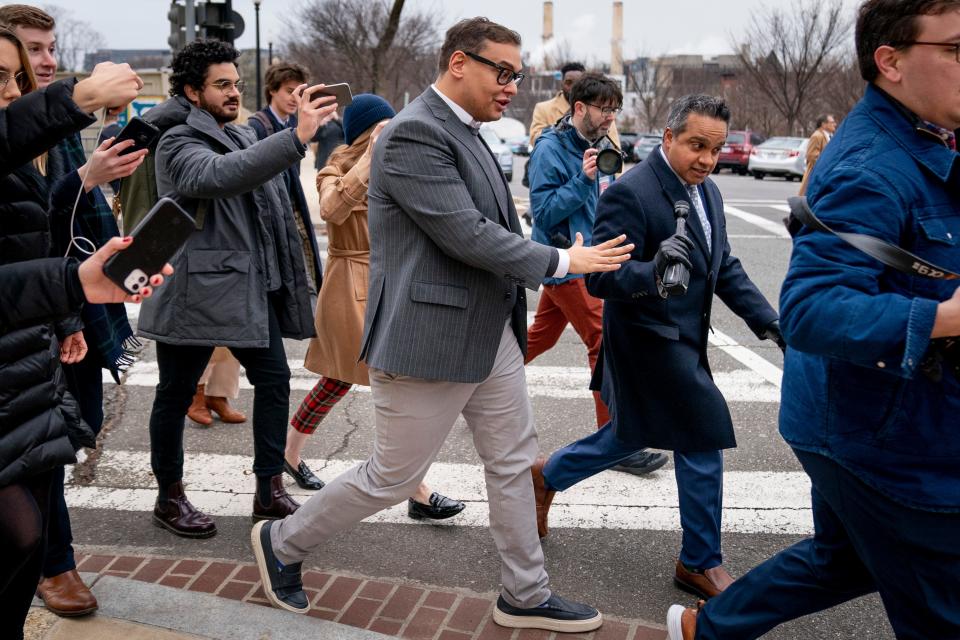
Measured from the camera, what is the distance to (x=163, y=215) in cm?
220

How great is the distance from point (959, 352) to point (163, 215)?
1755 millimetres

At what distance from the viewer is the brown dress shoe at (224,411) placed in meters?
5.71

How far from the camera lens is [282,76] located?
5.63 metres

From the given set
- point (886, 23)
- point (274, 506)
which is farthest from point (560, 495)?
point (886, 23)

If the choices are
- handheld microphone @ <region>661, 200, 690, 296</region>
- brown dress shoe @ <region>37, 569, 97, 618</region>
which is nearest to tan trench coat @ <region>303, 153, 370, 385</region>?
brown dress shoe @ <region>37, 569, 97, 618</region>

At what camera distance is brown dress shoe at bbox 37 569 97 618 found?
10.7 feet

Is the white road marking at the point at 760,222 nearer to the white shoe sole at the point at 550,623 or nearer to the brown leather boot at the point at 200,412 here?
the brown leather boot at the point at 200,412

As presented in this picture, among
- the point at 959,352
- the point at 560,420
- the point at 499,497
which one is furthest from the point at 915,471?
the point at 560,420

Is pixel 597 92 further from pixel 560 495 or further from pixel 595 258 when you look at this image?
pixel 595 258

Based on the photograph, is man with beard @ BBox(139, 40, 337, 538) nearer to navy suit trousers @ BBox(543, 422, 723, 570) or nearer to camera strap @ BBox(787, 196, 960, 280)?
navy suit trousers @ BBox(543, 422, 723, 570)

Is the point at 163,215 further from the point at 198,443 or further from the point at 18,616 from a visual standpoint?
the point at 198,443

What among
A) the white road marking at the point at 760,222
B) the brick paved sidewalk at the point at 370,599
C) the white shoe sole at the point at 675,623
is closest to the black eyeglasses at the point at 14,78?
the brick paved sidewalk at the point at 370,599

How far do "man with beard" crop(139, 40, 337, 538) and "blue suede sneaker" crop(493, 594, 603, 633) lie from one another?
134 centimetres

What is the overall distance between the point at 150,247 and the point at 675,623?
6.27 ft
